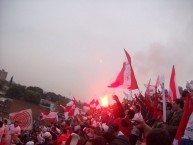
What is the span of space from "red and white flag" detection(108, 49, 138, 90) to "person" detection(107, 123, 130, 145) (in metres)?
2.73

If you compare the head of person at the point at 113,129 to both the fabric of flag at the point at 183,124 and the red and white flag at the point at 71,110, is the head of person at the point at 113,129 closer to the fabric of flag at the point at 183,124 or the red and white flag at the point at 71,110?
the fabric of flag at the point at 183,124

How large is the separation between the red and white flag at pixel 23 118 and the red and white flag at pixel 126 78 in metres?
7.60

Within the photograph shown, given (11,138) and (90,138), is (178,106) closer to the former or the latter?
(90,138)

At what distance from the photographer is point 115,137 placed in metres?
5.04

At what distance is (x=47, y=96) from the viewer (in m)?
97.9

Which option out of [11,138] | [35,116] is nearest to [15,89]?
[35,116]

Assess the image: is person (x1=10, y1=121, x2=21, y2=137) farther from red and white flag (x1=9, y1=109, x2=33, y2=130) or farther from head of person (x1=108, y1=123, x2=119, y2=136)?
head of person (x1=108, y1=123, x2=119, y2=136)

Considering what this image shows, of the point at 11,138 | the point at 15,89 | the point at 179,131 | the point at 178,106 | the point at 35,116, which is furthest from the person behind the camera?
the point at 15,89

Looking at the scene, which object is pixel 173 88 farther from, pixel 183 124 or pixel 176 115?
pixel 183 124

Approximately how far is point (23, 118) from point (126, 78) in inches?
331

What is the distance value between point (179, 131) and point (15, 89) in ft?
229

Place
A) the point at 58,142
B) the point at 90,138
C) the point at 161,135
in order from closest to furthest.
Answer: the point at 161,135
the point at 90,138
the point at 58,142

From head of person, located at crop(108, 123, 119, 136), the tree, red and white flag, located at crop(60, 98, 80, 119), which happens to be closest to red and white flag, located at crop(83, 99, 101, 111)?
red and white flag, located at crop(60, 98, 80, 119)

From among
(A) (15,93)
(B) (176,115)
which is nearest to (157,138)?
(B) (176,115)
